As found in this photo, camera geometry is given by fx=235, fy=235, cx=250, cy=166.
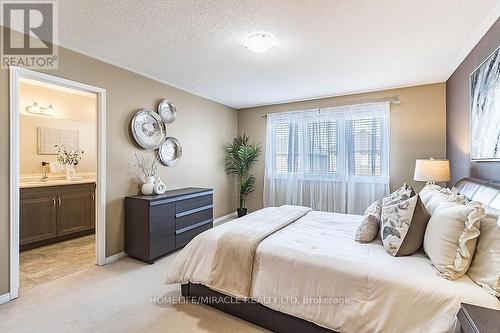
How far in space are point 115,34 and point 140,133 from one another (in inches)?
51.4

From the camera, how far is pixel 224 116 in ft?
16.5

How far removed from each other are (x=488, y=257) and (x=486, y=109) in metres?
1.59

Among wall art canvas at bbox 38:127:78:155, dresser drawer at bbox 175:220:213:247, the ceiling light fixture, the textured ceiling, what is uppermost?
the textured ceiling

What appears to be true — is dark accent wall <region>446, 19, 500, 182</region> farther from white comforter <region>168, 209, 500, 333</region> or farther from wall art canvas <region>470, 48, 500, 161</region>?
white comforter <region>168, 209, 500, 333</region>

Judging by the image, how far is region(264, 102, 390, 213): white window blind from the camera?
3963mm

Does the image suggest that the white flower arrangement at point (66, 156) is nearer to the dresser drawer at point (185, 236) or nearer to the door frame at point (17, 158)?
the door frame at point (17, 158)

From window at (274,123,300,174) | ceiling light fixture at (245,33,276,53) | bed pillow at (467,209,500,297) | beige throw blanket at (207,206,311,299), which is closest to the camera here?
bed pillow at (467,209,500,297)

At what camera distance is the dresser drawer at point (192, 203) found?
3.25 meters

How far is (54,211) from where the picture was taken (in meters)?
3.50

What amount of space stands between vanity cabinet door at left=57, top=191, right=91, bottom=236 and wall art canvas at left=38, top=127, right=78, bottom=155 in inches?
39.8

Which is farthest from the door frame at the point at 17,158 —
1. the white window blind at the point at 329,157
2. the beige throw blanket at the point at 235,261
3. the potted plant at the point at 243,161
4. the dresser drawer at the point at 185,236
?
the white window blind at the point at 329,157

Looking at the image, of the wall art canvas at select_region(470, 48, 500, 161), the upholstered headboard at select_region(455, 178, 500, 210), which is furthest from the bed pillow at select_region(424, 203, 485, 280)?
the wall art canvas at select_region(470, 48, 500, 161)

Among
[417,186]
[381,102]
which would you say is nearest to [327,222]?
[417,186]

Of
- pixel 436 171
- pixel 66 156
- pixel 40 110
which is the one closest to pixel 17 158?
pixel 66 156
